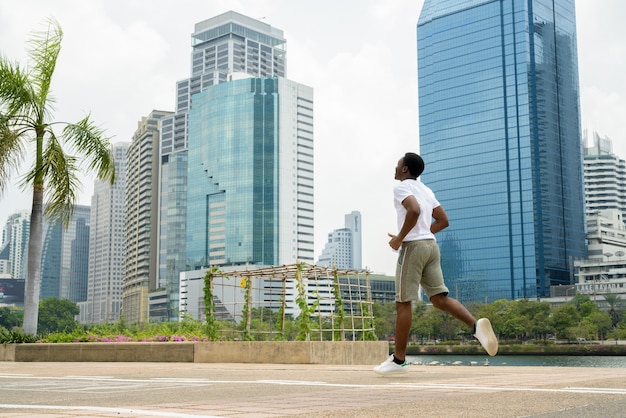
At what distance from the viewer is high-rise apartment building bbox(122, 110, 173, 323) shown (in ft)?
576

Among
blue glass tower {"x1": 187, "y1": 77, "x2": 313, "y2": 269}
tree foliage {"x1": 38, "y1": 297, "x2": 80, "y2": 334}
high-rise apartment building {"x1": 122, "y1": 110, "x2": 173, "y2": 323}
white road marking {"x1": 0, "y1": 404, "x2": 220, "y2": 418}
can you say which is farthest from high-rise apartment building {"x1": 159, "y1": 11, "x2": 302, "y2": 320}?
white road marking {"x1": 0, "y1": 404, "x2": 220, "y2": 418}

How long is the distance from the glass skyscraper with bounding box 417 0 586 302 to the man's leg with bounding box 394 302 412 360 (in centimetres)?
12175

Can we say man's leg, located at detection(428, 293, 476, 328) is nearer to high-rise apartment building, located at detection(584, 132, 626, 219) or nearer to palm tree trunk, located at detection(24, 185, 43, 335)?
palm tree trunk, located at detection(24, 185, 43, 335)

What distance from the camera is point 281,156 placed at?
158750mm

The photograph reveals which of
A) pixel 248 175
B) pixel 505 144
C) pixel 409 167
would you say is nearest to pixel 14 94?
pixel 409 167

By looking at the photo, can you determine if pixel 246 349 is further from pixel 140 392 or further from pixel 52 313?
pixel 52 313

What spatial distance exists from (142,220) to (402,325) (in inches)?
7039

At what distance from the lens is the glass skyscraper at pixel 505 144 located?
127750 mm

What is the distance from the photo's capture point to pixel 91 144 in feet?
55.2

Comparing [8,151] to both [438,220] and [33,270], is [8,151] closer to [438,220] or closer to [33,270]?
[33,270]

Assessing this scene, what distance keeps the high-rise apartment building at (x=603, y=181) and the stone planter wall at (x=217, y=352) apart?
176923mm

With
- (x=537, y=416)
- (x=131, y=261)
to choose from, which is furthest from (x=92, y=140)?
(x=131, y=261)

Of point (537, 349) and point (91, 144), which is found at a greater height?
point (91, 144)

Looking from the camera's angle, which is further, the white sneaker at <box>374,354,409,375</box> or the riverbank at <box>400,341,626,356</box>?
the riverbank at <box>400,341,626,356</box>
